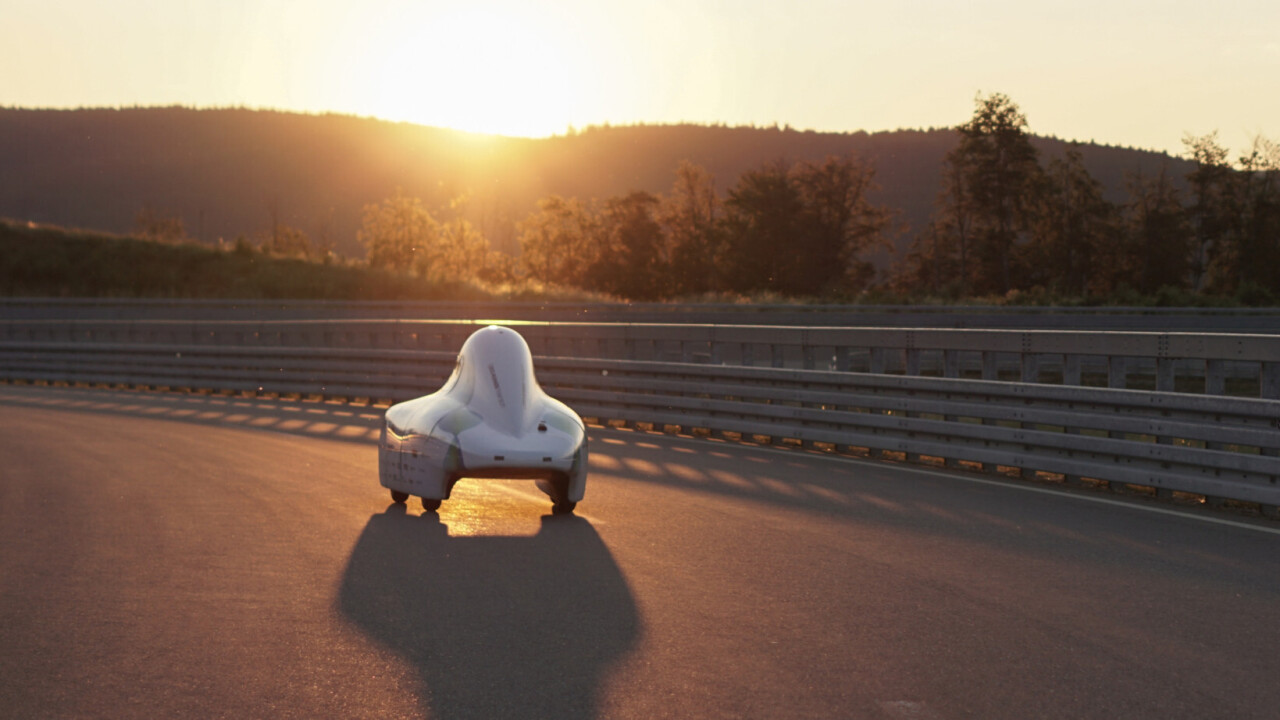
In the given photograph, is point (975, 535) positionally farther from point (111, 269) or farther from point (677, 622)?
point (111, 269)

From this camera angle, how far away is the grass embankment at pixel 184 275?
6406cm

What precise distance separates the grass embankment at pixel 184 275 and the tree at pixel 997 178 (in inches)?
1335

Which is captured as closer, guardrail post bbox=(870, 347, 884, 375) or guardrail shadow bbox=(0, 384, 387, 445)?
guardrail post bbox=(870, 347, 884, 375)

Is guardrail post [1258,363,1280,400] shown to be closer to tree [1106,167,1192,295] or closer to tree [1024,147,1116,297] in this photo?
tree [1106,167,1192,295]

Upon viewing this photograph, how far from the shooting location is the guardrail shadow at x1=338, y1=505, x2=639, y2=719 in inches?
204

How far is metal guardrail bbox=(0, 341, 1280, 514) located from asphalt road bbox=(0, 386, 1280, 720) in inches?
16.9

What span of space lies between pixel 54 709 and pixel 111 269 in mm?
67438

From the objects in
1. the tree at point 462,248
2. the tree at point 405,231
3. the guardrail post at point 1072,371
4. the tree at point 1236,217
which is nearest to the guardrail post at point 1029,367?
the guardrail post at point 1072,371

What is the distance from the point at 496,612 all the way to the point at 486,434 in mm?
2884

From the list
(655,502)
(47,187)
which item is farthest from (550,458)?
(47,187)

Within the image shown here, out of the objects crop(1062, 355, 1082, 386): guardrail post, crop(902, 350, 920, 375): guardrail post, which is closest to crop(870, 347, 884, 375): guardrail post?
crop(902, 350, 920, 375): guardrail post

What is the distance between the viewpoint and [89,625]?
6273mm

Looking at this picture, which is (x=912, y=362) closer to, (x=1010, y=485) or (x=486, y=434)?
(x=1010, y=485)

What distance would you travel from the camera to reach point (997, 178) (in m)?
85.2
